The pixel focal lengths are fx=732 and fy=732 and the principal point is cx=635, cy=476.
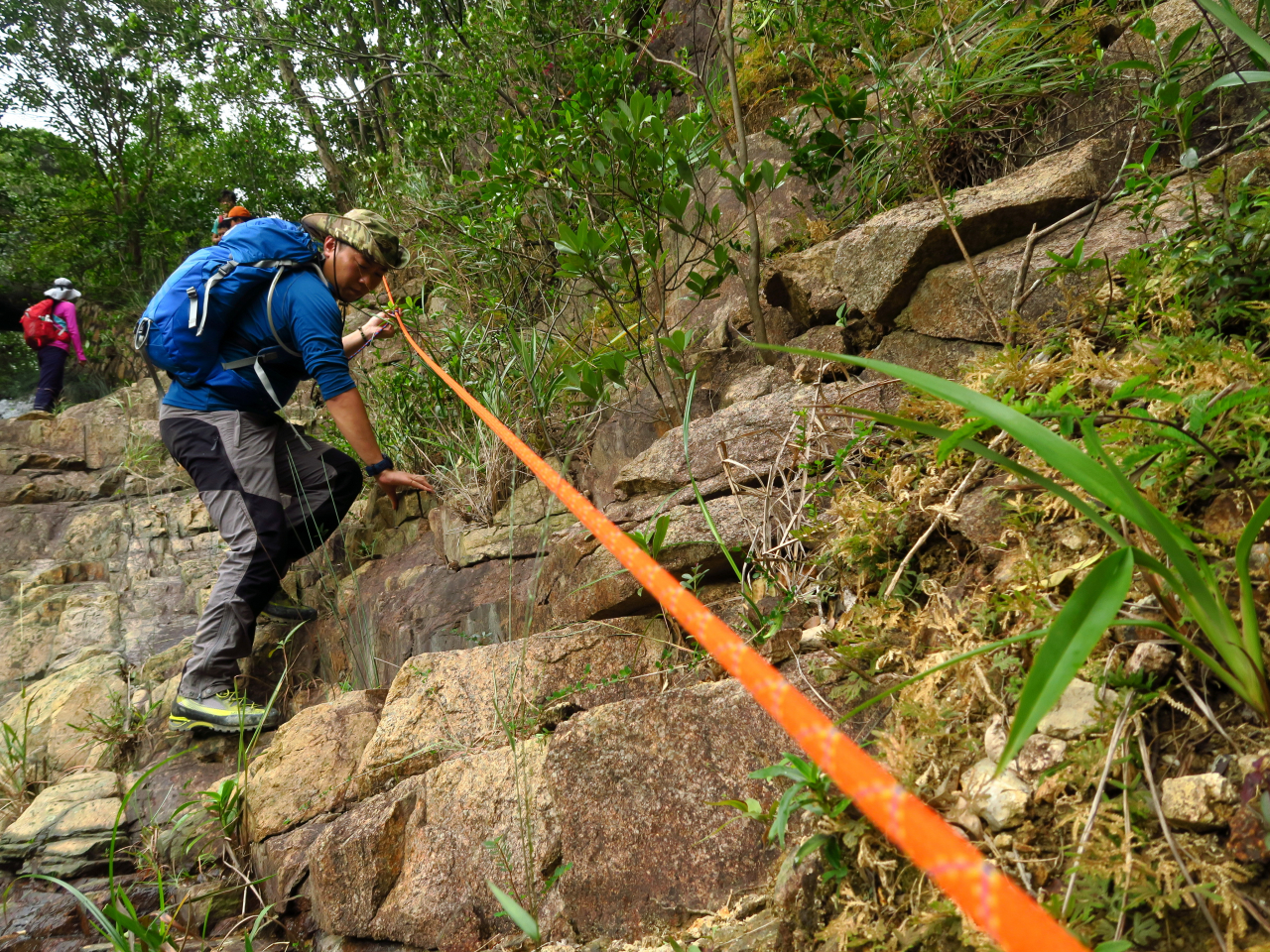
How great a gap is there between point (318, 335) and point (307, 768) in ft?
6.07

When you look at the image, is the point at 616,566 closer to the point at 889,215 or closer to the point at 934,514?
the point at 934,514

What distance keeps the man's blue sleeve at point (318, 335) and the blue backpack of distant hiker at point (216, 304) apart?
114 millimetres

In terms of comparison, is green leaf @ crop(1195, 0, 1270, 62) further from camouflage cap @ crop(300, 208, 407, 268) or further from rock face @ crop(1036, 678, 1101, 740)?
camouflage cap @ crop(300, 208, 407, 268)

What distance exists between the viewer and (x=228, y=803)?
2334mm

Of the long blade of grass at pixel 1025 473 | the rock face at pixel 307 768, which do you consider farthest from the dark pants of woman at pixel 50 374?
the long blade of grass at pixel 1025 473

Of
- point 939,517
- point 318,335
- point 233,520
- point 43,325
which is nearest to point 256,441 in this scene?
point 233,520

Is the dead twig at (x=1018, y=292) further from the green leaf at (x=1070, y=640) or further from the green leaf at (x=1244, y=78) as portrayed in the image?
the green leaf at (x=1070, y=640)

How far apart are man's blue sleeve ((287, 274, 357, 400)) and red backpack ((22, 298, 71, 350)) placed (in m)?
8.79

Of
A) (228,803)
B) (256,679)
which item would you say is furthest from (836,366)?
(256,679)

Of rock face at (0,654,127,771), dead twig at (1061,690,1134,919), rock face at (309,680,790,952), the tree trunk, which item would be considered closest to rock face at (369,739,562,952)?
rock face at (309,680,790,952)

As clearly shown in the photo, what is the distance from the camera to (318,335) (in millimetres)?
3268

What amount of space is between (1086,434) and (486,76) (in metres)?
5.42

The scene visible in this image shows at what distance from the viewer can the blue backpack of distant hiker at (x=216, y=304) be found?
126 inches

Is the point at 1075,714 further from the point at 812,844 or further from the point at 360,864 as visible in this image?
the point at 360,864
